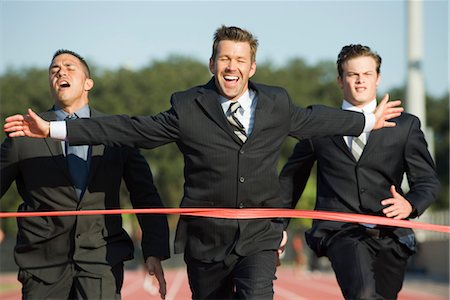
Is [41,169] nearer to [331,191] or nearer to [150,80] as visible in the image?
[331,191]

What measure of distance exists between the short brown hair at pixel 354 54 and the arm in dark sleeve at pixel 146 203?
1799 mm

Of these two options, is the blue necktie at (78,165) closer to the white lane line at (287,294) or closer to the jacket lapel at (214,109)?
the jacket lapel at (214,109)

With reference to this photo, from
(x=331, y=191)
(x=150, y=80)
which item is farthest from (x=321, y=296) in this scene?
(x=150, y=80)

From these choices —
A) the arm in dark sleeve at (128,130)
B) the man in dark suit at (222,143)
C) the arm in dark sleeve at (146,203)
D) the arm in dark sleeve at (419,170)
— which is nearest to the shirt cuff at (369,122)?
the arm in dark sleeve at (419,170)

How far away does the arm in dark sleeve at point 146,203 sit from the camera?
23.6 ft

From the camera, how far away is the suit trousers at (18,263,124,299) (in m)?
6.88

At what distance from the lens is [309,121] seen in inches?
272

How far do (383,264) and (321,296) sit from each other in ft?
60.0

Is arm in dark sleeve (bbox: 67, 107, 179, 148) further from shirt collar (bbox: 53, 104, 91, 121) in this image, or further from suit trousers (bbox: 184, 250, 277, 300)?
suit trousers (bbox: 184, 250, 277, 300)

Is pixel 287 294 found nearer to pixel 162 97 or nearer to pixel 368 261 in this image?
pixel 368 261

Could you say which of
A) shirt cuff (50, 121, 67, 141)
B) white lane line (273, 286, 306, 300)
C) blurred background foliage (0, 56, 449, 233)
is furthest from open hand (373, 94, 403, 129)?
blurred background foliage (0, 56, 449, 233)

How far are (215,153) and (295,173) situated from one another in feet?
5.26

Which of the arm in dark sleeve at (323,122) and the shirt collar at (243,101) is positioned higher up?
the shirt collar at (243,101)

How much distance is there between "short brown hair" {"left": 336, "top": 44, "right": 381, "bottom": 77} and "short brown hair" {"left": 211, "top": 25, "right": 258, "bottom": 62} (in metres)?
1.20
